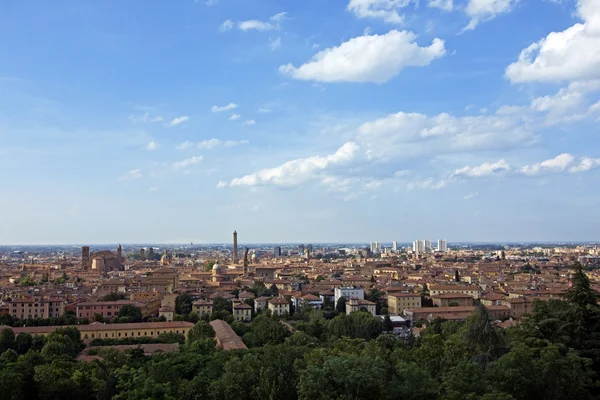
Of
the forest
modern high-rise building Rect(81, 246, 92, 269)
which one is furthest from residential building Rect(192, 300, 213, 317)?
modern high-rise building Rect(81, 246, 92, 269)

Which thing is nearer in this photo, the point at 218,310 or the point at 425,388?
the point at 425,388

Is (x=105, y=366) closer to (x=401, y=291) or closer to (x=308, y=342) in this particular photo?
(x=308, y=342)

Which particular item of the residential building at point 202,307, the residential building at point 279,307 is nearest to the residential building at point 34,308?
the residential building at point 202,307

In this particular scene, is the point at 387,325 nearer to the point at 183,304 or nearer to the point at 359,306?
the point at 359,306

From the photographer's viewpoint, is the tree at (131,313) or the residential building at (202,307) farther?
the residential building at (202,307)

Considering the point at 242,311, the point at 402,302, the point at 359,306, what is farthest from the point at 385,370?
the point at 402,302

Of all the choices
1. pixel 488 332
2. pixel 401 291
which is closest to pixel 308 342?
pixel 488 332

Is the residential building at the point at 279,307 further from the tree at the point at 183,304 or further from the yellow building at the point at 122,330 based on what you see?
the yellow building at the point at 122,330
